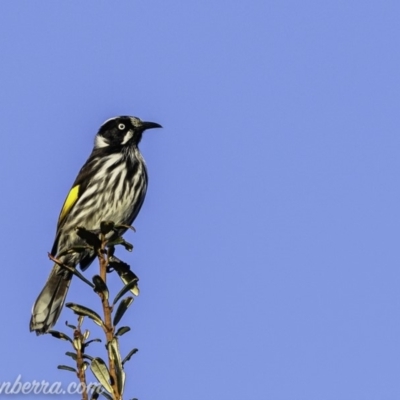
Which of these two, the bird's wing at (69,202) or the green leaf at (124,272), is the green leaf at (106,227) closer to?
the green leaf at (124,272)

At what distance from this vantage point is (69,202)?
31.6ft

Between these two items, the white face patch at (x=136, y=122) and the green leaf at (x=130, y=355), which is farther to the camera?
the white face patch at (x=136, y=122)

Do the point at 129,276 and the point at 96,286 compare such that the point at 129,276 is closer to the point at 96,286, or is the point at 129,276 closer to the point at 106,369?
the point at 96,286

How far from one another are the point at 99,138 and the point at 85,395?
844 cm

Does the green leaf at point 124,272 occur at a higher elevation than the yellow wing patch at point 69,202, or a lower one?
lower

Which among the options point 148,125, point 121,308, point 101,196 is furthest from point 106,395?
point 148,125

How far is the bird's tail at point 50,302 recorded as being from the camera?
7312mm

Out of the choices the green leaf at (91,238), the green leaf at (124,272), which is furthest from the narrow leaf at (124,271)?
the green leaf at (91,238)

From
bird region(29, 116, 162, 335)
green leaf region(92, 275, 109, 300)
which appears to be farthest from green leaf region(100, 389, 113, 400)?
bird region(29, 116, 162, 335)

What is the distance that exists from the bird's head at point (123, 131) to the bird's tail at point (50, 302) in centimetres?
243

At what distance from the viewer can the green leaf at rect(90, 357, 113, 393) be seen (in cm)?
290

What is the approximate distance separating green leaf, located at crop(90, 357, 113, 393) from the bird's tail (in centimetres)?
417

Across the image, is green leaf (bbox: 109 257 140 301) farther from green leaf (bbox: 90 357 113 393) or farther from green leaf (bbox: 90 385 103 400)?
green leaf (bbox: 90 385 103 400)

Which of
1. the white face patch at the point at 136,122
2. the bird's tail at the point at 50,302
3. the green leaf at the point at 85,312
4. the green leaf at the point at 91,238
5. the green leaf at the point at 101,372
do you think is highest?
the white face patch at the point at 136,122
